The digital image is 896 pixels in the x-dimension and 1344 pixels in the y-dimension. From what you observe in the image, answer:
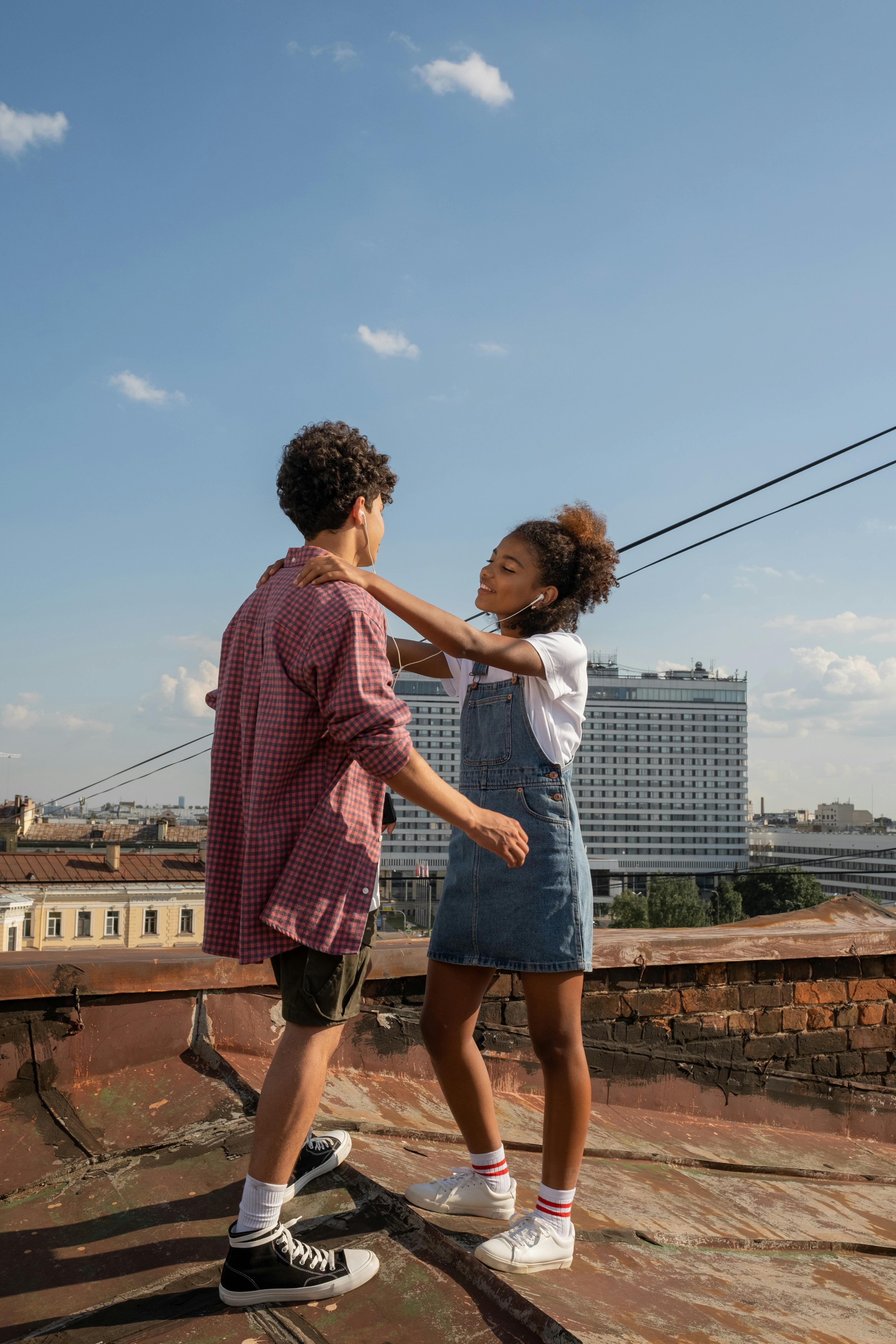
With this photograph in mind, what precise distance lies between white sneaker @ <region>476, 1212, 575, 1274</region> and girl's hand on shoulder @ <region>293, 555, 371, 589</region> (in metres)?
1.11

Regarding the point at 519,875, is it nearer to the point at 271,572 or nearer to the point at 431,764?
the point at 271,572

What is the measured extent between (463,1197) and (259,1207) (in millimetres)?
470

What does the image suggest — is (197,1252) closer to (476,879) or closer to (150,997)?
(476,879)

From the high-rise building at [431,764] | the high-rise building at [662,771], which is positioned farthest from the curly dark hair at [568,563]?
the high-rise building at [662,771]

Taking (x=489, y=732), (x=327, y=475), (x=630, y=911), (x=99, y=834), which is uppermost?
(x=327, y=475)

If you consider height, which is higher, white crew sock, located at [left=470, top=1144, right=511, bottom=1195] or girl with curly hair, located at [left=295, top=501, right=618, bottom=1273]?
girl with curly hair, located at [left=295, top=501, right=618, bottom=1273]

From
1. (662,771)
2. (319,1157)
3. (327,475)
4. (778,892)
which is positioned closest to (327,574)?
(327,475)

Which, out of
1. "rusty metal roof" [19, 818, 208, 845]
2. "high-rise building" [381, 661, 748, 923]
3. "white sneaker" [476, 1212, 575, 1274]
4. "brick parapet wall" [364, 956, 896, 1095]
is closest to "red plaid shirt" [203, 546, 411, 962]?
"white sneaker" [476, 1212, 575, 1274]

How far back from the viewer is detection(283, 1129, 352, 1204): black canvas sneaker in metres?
1.69

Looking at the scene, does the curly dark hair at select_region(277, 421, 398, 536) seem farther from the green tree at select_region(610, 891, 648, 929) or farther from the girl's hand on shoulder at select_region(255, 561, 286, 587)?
the green tree at select_region(610, 891, 648, 929)

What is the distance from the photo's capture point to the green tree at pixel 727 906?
73.2 meters

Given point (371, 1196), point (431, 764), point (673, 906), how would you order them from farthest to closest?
point (431, 764), point (673, 906), point (371, 1196)

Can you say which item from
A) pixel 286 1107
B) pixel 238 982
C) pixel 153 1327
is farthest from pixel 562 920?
pixel 238 982

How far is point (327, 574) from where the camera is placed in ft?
4.91
